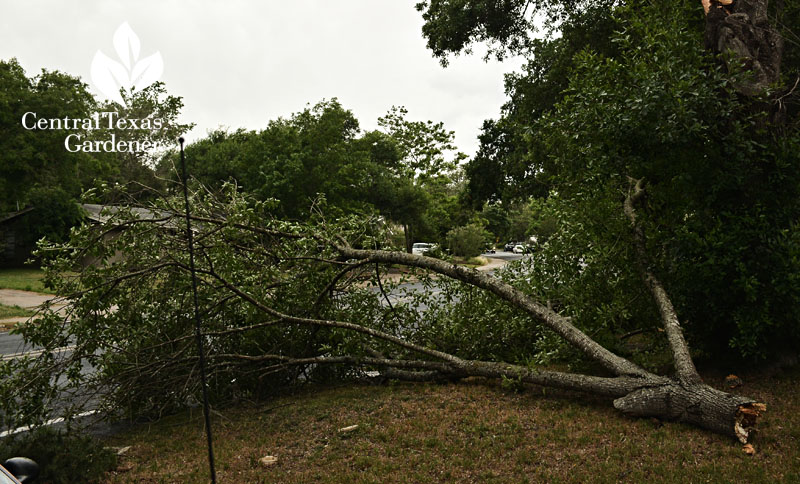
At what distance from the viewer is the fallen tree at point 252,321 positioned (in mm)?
5379

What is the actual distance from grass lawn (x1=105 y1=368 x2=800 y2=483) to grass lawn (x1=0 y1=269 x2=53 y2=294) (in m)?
14.2

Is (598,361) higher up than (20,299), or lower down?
higher up

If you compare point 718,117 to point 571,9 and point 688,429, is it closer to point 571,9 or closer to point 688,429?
point 688,429

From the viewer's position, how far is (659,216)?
616 centimetres

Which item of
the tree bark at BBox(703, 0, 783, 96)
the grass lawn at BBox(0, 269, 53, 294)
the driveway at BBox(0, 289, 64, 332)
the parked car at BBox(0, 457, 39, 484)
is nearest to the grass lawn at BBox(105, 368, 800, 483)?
the parked car at BBox(0, 457, 39, 484)

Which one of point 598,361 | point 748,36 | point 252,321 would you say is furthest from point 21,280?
point 748,36

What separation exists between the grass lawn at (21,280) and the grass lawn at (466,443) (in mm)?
14242

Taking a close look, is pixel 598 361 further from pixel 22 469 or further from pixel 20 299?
pixel 20 299

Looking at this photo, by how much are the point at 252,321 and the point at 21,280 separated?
2083 centimetres

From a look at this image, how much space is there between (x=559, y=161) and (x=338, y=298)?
3.03m

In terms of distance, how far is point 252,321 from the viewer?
20.7 ft

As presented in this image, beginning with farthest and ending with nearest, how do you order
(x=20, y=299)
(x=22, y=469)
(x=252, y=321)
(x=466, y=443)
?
(x=20, y=299)
(x=252, y=321)
(x=466, y=443)
(x=22, y=469)

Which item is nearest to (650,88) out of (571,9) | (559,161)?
(559,161)

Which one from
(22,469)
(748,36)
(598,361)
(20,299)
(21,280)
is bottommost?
(20,299)
